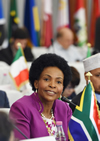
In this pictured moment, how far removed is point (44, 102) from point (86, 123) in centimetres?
34

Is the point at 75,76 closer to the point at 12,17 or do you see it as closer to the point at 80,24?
the point at 12,17

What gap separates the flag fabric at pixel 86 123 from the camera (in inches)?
79.6

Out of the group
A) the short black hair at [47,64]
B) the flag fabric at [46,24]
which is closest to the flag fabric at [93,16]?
the flag fabric at [46,24]

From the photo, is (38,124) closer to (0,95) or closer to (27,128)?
(27,128)

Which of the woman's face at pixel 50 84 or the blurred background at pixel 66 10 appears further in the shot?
the blurred background at pixel 66 10

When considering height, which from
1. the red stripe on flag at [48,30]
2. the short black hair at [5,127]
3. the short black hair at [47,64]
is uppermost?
the red stripe on flag at [48,30]

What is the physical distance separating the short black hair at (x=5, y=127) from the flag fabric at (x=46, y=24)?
6765 millimetres

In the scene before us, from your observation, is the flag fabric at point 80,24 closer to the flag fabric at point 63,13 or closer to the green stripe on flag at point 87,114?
the flag fabric at point 63,13

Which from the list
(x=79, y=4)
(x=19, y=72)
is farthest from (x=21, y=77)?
(x=79, y=4)

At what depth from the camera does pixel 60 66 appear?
7.49 feet

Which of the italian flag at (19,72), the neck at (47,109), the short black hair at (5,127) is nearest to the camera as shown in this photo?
the short black hair at (5,127)

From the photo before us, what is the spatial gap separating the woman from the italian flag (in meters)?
1.73

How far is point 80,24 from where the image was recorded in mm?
8055

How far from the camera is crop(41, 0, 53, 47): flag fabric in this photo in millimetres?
7914
